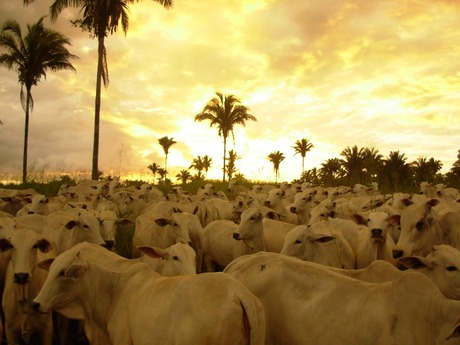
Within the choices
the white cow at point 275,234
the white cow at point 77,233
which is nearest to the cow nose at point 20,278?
the white cow at point 77,233

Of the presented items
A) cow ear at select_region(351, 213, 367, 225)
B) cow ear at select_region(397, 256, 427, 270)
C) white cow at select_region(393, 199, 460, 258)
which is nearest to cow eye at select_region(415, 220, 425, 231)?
white cow at select_region(393, 199, 460, 258)

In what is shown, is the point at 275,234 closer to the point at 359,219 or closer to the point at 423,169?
the point at 359,219

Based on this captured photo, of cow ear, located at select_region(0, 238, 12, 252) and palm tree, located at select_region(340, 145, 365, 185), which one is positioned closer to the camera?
cow ear, located at select_region(0, 238, 12, 252)

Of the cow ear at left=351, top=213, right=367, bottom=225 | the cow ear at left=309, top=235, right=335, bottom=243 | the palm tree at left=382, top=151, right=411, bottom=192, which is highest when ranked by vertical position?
the palm tree at left=382, top=151, right=411, bottom=192

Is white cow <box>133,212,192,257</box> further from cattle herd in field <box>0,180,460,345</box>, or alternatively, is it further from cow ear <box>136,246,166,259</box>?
cow ear <box>136,246,166,259</box>

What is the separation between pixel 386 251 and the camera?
7203 mm

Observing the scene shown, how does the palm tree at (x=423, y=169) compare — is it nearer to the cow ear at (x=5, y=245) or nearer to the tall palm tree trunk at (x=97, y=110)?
the tall palm tree trunk at (x=97, y=110)

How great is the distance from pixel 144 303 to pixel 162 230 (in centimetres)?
456

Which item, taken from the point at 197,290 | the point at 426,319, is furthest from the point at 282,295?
the point at 426,319

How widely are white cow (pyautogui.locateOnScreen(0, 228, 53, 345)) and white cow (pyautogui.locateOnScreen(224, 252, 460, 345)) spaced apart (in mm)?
3045

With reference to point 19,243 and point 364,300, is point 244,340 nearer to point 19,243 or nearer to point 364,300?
point 364,300

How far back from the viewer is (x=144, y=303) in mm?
4023

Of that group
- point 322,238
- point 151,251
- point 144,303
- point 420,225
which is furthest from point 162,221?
point 420,225

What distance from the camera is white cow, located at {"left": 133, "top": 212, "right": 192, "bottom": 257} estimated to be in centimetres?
795
